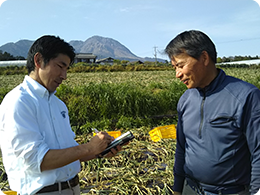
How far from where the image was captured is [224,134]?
159 centimetres

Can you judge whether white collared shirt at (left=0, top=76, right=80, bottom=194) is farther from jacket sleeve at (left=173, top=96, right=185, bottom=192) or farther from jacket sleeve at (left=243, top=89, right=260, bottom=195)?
jacket sleeve at (left=243, top=89, right=260, bottom=195)

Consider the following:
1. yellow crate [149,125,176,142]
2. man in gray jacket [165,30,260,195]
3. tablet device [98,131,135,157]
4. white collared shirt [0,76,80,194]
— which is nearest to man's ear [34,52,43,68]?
white collared shirt [0,76,80,194]

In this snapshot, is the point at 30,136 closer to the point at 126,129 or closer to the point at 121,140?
the point at 121,140

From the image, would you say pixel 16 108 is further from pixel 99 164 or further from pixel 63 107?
pixel 99 164

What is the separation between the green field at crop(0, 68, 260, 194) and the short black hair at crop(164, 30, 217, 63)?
2.06 m

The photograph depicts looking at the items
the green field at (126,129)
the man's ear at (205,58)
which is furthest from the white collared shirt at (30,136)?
the green field at (126,129)

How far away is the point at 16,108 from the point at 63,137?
403 millimetres

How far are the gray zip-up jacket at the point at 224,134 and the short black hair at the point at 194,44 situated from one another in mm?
206

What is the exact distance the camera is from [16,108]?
1.45 meters

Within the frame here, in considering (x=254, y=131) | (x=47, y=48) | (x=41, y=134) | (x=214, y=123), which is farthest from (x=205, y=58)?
(x=41, y=134)

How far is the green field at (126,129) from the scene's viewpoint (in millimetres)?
3348

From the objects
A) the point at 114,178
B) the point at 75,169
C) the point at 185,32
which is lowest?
the point at 114,178

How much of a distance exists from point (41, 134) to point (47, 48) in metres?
0.60

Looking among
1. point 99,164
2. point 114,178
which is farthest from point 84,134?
point 114,178
